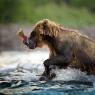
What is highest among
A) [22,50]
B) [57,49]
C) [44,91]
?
[22,50]

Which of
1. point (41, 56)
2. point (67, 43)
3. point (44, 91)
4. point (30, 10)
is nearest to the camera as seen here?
point (44, 91)

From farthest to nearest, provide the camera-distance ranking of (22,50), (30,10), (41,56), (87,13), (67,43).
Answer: (87,13) → (30,10) → (22,50) → (41,56) → (67,43)

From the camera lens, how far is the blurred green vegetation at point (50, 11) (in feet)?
75.3

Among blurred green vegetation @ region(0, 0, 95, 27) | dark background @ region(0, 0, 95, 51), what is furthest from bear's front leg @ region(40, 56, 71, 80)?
blurred green vegetation @ region(0, 0, 95, 27)

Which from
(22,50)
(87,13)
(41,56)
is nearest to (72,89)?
(41,56)

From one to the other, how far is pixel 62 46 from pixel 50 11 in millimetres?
13660

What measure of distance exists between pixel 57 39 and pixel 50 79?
783 mm

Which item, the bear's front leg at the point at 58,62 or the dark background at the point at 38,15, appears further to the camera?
the dark background at the point at 38,15

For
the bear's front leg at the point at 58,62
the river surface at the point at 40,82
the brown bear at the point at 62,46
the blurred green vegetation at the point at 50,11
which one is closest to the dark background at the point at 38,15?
the blurred green vegetation at the point at 50,11

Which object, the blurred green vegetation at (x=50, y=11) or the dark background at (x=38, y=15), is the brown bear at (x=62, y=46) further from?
the blurred green vegetation at (x=50, y=11)

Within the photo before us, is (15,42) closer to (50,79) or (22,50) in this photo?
(22,50)

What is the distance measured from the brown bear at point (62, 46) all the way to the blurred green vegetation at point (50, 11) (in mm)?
11391

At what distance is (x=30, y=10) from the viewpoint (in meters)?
23.8

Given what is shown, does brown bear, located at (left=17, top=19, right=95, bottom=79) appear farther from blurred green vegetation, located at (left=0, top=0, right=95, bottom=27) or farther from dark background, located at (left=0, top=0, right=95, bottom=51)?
blurred green vegetation, located at (left=0, top=0, right=95, bottom=27)
